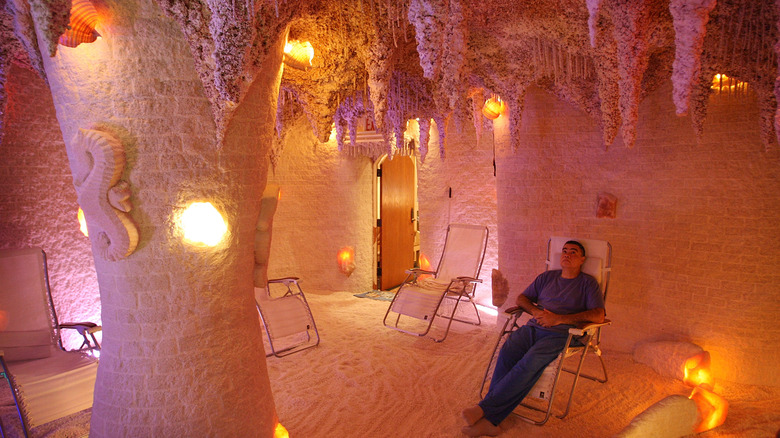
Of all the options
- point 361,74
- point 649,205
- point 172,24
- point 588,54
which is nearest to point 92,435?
point 172,24

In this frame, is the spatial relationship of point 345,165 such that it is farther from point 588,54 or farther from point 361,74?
point 588,54

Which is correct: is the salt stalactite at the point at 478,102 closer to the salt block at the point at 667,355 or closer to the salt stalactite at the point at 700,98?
the salt stalactite at the point at 700,98

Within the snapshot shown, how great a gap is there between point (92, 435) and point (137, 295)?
0.93 metres

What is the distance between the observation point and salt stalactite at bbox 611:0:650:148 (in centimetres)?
320

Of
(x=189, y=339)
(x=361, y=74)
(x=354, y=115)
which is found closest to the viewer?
(x=189, y=339)

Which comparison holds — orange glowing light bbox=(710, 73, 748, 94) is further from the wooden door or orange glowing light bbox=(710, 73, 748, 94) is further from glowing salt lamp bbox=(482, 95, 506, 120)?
the wooden door

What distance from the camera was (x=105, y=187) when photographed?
2.38 meters

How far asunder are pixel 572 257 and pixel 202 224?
3005 mm

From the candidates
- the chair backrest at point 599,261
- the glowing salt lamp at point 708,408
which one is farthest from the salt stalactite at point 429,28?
the glowing salt lamp at point 708,408

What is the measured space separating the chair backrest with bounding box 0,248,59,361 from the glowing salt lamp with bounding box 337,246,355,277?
4.60m

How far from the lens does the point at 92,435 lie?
271 centimetres

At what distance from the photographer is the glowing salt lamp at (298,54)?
4.45m

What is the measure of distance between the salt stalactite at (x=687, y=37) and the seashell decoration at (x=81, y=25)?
3.16 metres

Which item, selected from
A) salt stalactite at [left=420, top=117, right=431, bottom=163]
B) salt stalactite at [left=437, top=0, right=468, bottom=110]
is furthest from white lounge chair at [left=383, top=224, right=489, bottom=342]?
salt stalactite at [left=437, top=0, right=468, bottom=110]
